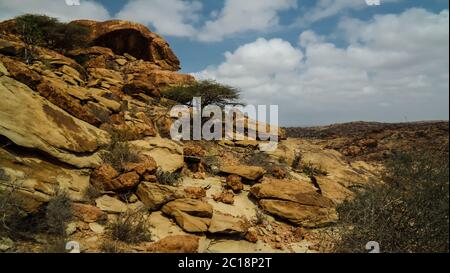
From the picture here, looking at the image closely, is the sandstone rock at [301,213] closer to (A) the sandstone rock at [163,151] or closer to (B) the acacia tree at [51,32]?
(A) the sandstone rock at [163,151]

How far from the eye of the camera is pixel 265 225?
588 cm

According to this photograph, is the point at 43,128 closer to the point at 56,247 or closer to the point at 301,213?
the point at 56,247

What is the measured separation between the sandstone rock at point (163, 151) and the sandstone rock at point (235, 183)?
115 centimetres

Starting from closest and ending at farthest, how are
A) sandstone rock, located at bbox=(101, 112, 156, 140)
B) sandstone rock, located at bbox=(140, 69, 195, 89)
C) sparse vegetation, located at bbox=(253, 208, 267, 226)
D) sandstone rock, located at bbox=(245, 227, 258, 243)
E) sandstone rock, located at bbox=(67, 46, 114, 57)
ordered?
sandstone rock, located at bbox=(245, 227, 258, 243) < sparse vegetation, located at bbox=(253, 208, 267, 226) < sandstone rock, located at bbox=(101, 112, 156, 140) < sandstone rock, located at bbox=(140, 69, 195, 89) < sandstone rock, located at bbox=(67, 46, 114, 57)

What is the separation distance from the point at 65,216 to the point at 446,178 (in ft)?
18.9

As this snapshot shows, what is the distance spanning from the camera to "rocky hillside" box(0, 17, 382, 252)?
4613mm

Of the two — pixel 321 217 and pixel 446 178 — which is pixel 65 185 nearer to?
pixel 321 217

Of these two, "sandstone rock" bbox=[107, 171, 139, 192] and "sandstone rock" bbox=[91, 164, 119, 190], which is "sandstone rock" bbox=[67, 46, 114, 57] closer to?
"sandstone rock" bbox=[91, 164, 119, 190]

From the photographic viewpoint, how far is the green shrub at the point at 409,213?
16.0 feet

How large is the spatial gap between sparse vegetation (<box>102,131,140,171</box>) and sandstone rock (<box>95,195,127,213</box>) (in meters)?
0.80

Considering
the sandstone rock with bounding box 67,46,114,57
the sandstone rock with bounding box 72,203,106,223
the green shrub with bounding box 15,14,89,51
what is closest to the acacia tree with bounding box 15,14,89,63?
the green shrub with bounding box 15,14,89,51

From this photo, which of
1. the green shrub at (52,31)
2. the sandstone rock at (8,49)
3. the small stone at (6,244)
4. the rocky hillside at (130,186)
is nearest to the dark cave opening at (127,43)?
the green shrub at (52,31)

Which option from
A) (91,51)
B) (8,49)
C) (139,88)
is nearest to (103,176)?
(8,49)
